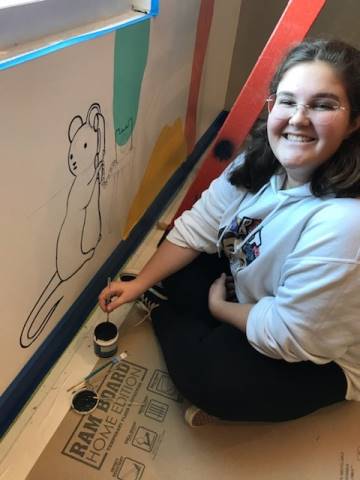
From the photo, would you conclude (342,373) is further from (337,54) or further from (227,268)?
(337,54)

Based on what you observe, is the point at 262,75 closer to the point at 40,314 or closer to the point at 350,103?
the point at 350,103

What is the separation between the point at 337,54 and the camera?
2.41ft

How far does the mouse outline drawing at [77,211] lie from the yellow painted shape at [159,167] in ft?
0.91

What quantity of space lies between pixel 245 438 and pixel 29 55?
84 cm

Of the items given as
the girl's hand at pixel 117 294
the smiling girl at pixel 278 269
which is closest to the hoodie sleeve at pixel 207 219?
the smiling girl at pixel 278 269

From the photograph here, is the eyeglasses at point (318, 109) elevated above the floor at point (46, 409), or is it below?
above

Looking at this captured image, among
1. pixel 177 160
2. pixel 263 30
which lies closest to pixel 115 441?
pixel 177 160

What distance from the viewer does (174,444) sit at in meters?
0.90

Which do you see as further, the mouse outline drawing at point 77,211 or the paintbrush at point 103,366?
the paintbrush at point 103,366

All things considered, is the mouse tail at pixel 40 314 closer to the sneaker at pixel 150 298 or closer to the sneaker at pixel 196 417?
the sneaker at pixel 150 298

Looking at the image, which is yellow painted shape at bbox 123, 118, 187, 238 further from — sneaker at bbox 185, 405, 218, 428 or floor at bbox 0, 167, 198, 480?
sneaker at bbox 185, 405, 218, 428

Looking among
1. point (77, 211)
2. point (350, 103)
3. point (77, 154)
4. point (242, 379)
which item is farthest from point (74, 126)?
point (242, 379)

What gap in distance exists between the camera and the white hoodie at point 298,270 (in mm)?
721

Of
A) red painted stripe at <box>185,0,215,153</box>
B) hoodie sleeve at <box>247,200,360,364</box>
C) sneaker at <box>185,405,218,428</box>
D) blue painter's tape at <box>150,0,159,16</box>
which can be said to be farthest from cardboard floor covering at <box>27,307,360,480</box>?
red painted stripe at <box>185,0,215,153</box>
